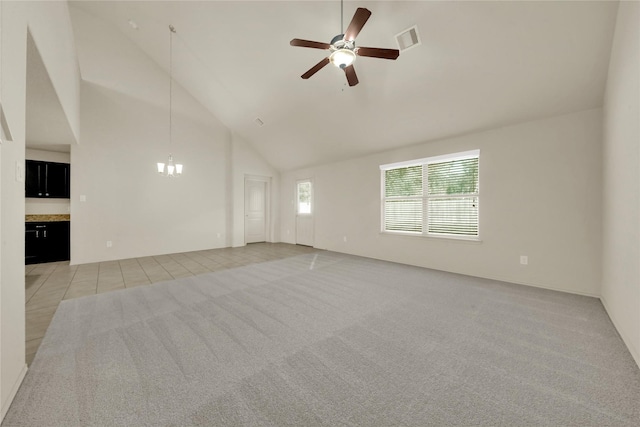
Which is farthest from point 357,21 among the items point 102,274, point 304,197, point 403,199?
point 304,197

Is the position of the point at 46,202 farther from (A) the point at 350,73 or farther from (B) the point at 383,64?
(B) the point at 383,64

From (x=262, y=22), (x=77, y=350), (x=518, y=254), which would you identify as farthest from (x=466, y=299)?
(x=262, y=22)

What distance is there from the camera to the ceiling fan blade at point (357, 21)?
6.63ft

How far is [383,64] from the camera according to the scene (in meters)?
3.56

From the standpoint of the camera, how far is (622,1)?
2100mm

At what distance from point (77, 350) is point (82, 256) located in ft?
14.1

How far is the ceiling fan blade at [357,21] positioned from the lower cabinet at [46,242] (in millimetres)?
6814

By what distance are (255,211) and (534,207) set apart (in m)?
6.95

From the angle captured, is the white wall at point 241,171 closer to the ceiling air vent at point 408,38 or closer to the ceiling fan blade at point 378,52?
the ceiling air vent at point 408,38

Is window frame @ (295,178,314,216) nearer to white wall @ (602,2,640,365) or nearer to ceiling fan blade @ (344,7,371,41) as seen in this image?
ceiling fan blade @ (344,7,371,41)

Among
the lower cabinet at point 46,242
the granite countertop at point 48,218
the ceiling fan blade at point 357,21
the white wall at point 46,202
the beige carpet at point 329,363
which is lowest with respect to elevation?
the beige carpet at point 329,363

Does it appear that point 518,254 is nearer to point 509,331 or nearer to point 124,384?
point 509,331

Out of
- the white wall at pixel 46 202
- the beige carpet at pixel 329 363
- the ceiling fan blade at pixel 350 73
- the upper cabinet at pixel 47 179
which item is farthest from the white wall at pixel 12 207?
the white wall at pixel 46 202

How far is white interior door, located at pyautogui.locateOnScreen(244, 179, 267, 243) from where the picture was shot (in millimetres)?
7723
